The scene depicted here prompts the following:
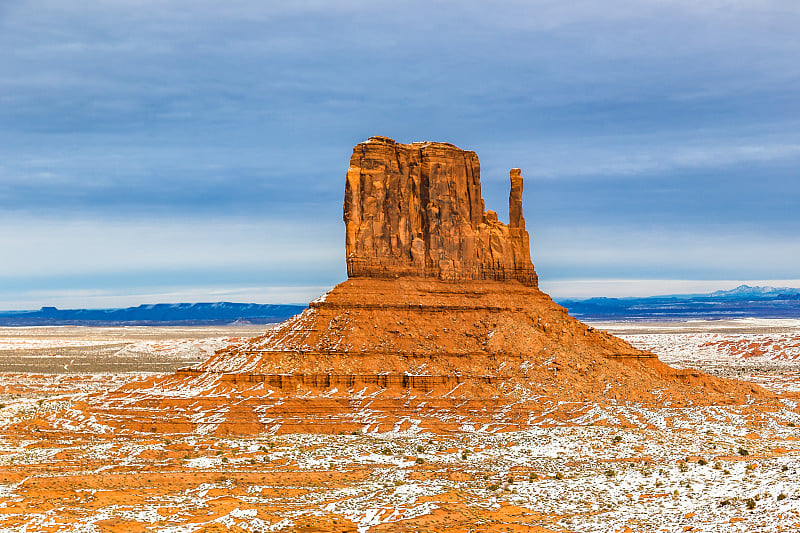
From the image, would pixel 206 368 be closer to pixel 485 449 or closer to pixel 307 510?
pixel 485 449

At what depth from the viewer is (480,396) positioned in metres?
64.7

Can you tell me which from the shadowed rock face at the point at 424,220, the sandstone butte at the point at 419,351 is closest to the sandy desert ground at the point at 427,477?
the sandstone butte at the point at 419,351

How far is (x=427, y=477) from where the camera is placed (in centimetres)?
4525

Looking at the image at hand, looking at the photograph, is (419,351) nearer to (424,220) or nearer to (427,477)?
(424,220)

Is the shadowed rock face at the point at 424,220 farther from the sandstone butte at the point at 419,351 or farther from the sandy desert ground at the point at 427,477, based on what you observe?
the sandy desert ground at the point at 427,477

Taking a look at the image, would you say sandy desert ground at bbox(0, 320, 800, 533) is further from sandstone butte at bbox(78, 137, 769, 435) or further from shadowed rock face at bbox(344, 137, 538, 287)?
shadowed rock face at bbox(344, 137, 538, 287)

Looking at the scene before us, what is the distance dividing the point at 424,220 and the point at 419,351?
13.2 m

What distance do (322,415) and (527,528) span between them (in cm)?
2897

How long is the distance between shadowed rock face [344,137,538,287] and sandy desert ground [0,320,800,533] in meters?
18.3

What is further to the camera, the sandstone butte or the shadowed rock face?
the shadowed rock face

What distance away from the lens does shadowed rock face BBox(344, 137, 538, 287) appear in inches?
2940

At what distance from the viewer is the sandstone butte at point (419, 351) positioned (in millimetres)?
62438

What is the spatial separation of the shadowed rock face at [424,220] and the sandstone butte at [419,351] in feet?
0.34

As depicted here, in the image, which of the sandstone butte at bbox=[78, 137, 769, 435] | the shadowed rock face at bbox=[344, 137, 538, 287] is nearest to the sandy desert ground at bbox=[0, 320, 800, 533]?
the sandstone butte at bbox=[78, 137, 769, 435]
